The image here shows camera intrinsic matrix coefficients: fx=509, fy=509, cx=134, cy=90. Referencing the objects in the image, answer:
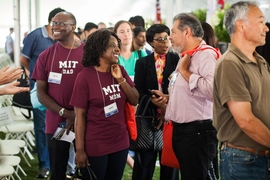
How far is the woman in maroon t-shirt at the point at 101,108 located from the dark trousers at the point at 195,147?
42 centimetres

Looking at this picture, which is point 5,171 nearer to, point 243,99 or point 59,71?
point 59,71

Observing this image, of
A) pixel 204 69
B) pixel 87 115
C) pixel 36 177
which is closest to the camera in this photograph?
pixel 204 69

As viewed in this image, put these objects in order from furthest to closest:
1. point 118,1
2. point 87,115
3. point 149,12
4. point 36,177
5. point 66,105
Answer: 1. point 149,12
2. point 118,1
3. point 36,177
4. point 66,105
5. point 87,115

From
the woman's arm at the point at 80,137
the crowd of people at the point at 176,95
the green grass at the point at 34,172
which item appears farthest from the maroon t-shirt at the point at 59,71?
the green grass at the point at 34,172

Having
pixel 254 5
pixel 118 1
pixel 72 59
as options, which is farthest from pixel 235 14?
pixel 118 1

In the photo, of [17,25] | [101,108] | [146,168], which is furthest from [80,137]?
[17,25]

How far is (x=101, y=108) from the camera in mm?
3580

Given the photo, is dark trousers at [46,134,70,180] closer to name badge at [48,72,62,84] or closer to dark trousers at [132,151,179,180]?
name badge at [48,72,62,84]

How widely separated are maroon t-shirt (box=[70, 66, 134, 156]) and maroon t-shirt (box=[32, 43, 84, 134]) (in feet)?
1.43

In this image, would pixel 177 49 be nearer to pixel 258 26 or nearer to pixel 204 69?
pixel 204 69

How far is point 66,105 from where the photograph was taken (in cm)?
407

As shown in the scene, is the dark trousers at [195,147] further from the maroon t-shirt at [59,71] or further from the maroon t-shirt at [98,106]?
the maroon t-shirt at [59,71]

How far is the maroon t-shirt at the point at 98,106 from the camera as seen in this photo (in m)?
3.55

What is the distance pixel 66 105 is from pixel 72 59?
37 centimetres
